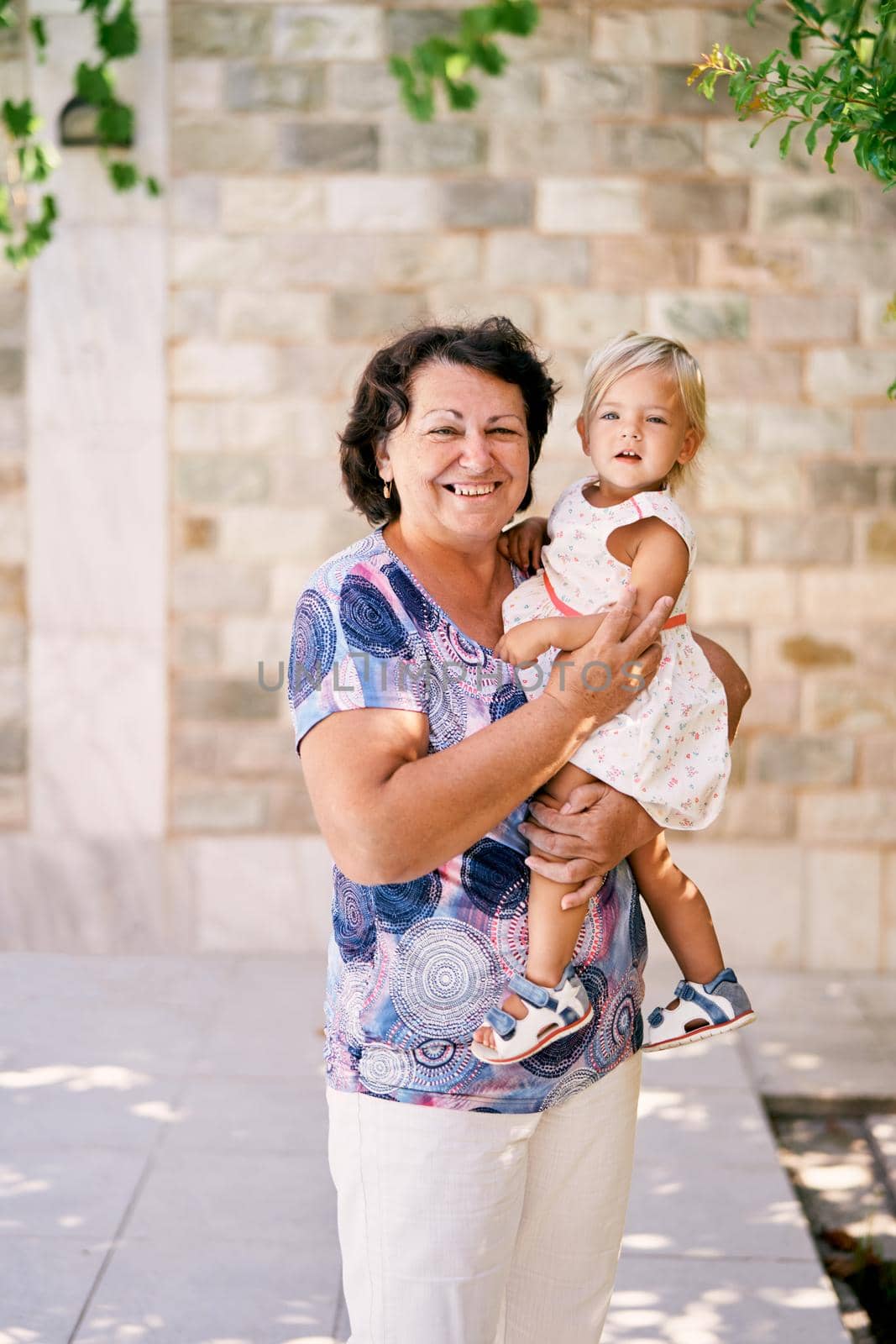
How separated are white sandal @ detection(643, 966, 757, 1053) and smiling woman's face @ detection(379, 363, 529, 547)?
805 mm

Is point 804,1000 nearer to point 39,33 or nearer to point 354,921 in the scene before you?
point 354,921

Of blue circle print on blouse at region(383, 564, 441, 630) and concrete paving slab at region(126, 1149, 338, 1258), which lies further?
concrete paving slab at region(126, 1149, 338, 1258)

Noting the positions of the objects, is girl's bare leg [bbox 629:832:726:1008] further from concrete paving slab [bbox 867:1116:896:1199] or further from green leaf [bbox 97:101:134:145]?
green leaf [bbox 97:101:134:145]

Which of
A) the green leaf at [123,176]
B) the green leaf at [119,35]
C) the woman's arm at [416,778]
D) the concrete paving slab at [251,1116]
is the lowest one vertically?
the concrete paving slab at [251,1116]

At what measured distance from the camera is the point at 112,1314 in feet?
9.27

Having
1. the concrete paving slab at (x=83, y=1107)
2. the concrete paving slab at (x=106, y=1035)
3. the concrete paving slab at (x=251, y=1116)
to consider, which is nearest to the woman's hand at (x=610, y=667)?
the concrete paving slab at (x=251, y=1116)

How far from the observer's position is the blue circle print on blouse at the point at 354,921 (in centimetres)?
179

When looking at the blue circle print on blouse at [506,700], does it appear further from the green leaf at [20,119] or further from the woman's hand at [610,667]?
the green leaf at [20,119]

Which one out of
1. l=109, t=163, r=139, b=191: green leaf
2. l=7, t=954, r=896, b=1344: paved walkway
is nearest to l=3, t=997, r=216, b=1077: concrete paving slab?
l=7, t=954, r=896, b=1344: paved walkway

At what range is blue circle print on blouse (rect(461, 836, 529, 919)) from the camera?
1779mm

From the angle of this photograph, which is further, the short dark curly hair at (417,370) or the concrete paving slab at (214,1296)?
the concrete paving slab at (214,1296)

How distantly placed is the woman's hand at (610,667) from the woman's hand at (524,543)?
22cm

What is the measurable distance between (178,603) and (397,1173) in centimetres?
362

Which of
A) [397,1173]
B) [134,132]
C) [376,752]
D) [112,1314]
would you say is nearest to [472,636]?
[376,752]
